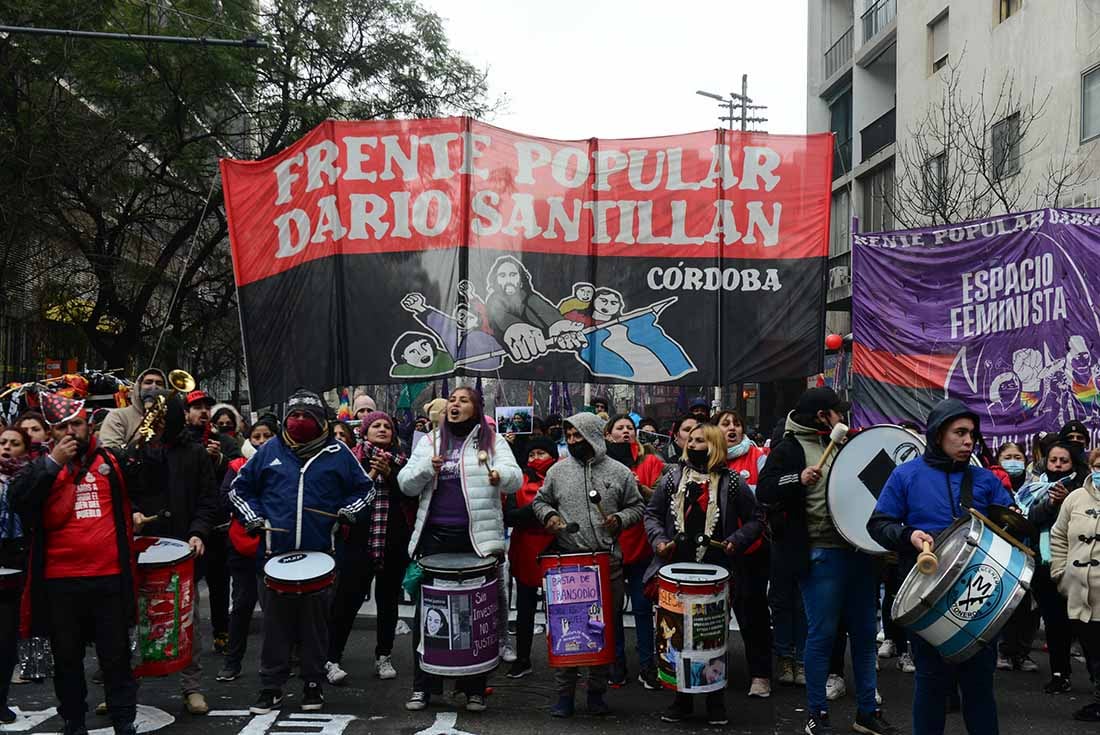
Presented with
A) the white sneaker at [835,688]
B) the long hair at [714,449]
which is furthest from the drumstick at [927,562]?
the white sneaker at [835,688]

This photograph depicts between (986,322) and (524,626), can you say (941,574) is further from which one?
(986,322)

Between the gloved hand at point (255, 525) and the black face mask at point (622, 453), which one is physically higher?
the black face mask at point (622, 453)

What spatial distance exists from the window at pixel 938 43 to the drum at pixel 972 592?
861 inches

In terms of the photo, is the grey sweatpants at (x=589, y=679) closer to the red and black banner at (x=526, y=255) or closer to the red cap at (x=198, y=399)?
the red and black banner at (x=526, y=255)

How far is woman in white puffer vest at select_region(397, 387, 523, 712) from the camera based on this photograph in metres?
7.14

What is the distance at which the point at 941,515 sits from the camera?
5367 mm

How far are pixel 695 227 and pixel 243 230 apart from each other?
3.81 meters

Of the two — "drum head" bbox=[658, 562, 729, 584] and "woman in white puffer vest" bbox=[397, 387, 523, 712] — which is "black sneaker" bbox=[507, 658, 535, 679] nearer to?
"woman in white puffer vest" bbox=[397, 387, 523, 712]

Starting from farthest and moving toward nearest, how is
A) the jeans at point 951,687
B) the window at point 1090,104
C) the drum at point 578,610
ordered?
1. the window at point 1090,104
2. the drum at point 578,610
3. the jeans at point 951,687

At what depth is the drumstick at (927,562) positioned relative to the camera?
5.05 meters

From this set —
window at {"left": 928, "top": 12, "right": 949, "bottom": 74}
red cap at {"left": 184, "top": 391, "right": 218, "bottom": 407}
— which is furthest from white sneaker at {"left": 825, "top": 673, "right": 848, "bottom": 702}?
window at {"left": 928, "top": 12, "right": 949, "bottom": 74}

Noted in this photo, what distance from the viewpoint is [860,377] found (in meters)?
11.2

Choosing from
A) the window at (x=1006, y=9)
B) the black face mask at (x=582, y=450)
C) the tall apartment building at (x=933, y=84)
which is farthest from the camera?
the window at (x=1006, y=9)

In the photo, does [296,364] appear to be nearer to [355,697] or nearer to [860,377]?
[355,697]
